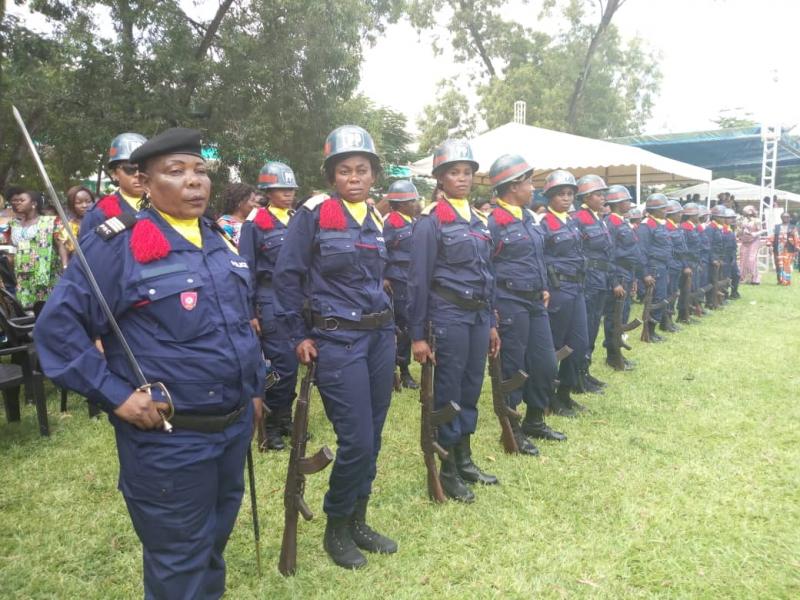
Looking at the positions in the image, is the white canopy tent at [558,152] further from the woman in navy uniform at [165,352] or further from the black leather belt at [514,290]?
the woman in navy uniform at [165,352]

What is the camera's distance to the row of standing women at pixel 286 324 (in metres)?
2.11

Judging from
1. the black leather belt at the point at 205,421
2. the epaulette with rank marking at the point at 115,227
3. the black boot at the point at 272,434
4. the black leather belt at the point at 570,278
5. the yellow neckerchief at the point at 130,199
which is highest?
the yellow neckerchief at the point at 130,199

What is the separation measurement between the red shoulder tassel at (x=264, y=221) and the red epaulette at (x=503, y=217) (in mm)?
1877

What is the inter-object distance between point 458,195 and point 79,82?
9075 mm

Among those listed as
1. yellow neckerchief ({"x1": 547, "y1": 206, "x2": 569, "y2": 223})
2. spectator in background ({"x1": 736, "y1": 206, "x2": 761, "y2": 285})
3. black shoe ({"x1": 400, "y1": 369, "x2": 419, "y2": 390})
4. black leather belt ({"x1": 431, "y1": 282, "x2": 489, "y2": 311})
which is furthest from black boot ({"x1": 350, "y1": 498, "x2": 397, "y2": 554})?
spectator in background ({"x1": 736, "y1": 206, "x2": 761, "y2": 285})

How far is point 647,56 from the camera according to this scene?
3547cm

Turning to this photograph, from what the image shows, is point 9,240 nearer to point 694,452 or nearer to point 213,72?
point 213,72

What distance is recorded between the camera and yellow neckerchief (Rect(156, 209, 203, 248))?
7.49 ft

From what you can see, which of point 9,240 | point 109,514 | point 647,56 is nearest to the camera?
point 109,514

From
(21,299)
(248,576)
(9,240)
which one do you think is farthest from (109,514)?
(9,240)

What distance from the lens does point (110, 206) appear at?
4.37 metres

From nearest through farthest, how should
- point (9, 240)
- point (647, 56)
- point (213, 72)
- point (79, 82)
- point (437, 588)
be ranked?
point (437, 588) < point (9, 240) < point (79, 82) < point (213, 72) < point (647, 56)

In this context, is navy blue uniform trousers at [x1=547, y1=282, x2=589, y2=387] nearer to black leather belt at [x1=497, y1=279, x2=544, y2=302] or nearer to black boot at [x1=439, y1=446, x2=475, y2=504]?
black leather belt at [x1=497, y1=279, x2=544, y2=302]

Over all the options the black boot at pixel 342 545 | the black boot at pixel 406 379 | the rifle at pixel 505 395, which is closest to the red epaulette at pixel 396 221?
the black boot at pixel 406 379
